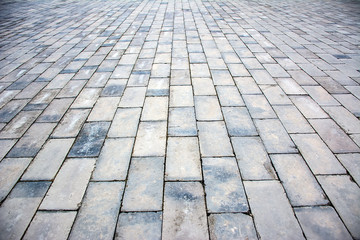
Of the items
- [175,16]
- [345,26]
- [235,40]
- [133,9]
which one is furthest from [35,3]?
[345,26]

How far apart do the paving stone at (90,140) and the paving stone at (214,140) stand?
126 centimetres

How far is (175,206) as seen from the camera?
1.79 m

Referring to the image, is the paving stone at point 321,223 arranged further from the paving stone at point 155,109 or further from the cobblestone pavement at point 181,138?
the paving stone at point 155,109

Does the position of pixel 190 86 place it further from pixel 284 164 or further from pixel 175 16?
pixel 175 16

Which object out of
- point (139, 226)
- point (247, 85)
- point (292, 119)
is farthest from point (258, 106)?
point (139, 226)

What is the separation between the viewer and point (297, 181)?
197 cm

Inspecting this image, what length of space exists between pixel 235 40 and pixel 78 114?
432 centimetres

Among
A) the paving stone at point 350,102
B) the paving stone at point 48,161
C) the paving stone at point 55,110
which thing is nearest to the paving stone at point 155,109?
the paving stone at point 48,161

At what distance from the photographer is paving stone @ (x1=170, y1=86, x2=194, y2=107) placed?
3.05 meters

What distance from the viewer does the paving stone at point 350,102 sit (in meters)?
2.88

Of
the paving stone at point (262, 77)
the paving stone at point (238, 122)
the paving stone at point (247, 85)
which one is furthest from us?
the paving stone at point (262, 77)

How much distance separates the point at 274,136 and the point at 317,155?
0.48 metres

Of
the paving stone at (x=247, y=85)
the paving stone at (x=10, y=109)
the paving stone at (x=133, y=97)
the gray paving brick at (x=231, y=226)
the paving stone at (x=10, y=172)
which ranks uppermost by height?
the paving stone at (x=247, y=85)

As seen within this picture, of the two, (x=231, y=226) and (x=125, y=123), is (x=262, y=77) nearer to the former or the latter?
(x=125, y=123)
